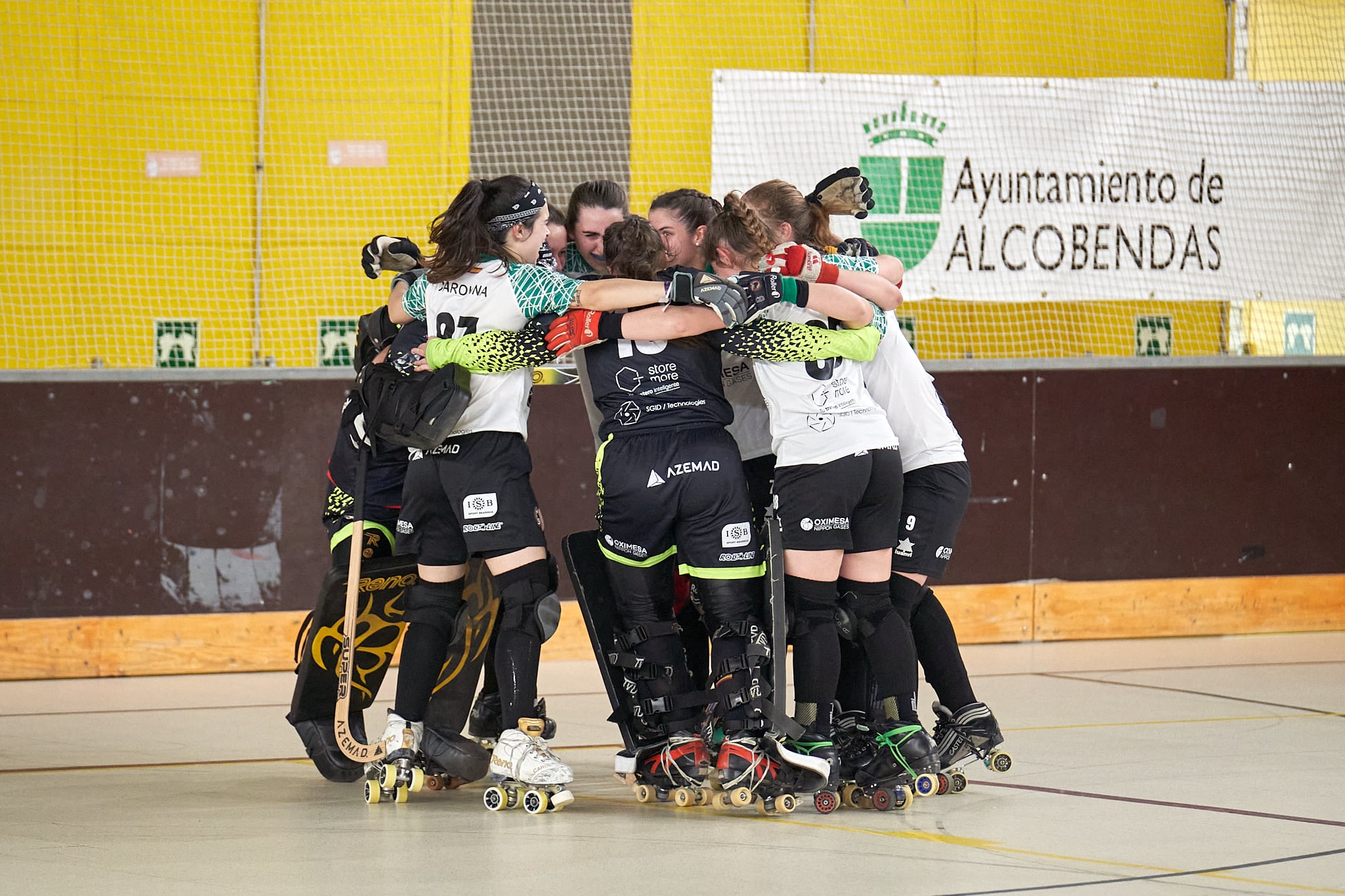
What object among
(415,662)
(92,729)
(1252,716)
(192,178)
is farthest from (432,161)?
(1252,716)

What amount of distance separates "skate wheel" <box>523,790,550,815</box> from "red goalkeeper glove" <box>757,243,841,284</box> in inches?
52.9

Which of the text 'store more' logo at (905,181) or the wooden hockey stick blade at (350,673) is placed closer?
the wooden hockey stick blade at (350,673)

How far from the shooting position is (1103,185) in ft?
23.5

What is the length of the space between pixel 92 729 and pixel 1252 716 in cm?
366

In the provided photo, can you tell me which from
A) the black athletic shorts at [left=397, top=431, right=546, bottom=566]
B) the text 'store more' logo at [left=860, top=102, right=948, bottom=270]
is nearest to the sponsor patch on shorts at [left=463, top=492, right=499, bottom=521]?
the black athletic shorts at [left=397, top=431, right=546, bottom=566]

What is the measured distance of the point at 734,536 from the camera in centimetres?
372

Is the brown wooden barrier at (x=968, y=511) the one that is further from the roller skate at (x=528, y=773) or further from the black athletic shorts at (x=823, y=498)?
the black athletic shorts at (x=823, y=498)

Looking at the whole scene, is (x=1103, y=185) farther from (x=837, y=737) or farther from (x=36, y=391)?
(x=36, y=391)

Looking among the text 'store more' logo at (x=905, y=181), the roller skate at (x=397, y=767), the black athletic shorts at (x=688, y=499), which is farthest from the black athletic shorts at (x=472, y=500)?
the text 'store more' logo at (x=905, y=181)

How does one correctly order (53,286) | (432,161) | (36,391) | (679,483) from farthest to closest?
(432,161), (53,286), (36,391), (679,483)

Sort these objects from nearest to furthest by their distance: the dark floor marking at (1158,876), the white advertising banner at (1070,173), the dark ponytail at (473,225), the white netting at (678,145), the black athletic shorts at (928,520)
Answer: the dark floor marking at (1158,876) < the dark ponytail at (473,225) < the black athletic shorts at (928,520) < the white netting at (678,145) < the white advertising banner at (1070,173)

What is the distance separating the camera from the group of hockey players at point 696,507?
12.2 ft

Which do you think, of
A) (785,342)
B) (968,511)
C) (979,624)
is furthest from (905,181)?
(785,342)

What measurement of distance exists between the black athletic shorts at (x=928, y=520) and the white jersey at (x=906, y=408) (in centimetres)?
3
